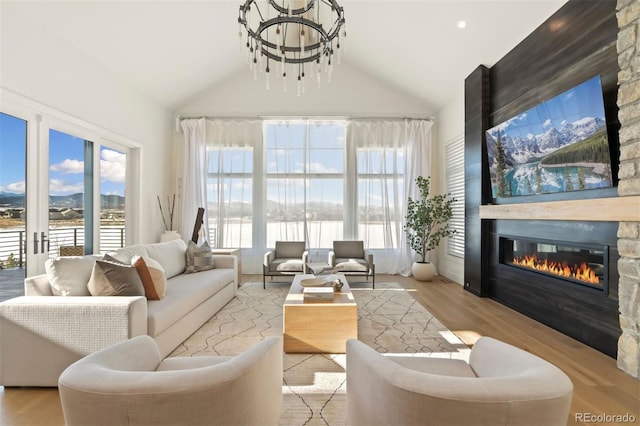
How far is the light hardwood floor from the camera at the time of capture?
202cm

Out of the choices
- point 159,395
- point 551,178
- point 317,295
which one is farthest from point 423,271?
point 159,395

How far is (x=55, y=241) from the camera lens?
380cm

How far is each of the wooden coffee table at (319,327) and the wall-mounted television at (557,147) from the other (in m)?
2.32

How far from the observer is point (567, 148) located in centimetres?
317

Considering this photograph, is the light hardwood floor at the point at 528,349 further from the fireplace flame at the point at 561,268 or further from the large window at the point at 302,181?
the large window at the point at 302,181

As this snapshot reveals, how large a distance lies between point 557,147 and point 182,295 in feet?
12.3

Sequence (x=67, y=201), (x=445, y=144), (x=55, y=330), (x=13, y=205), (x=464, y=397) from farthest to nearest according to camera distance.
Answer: (x=445, y=144) → (x=67, y=201) → (x=13, y=205) → (x=55, y=330) → (x=464, y=397)

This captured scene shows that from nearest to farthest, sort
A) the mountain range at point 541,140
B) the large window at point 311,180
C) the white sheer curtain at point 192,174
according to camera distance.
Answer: the mountain range at point 541,140 → the white sheer curtain at point 192,174 → the large window at point 311,180

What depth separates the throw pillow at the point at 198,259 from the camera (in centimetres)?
441

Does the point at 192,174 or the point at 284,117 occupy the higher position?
the point at 284,117

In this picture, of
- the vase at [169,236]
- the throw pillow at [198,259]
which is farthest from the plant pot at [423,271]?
the vase at [169,236]

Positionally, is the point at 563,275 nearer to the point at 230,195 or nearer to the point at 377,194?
the point at 377,194

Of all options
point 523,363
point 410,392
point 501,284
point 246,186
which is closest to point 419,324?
point 501,284

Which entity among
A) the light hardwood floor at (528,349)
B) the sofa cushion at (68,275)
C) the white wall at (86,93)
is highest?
the white wall at (86,93)
